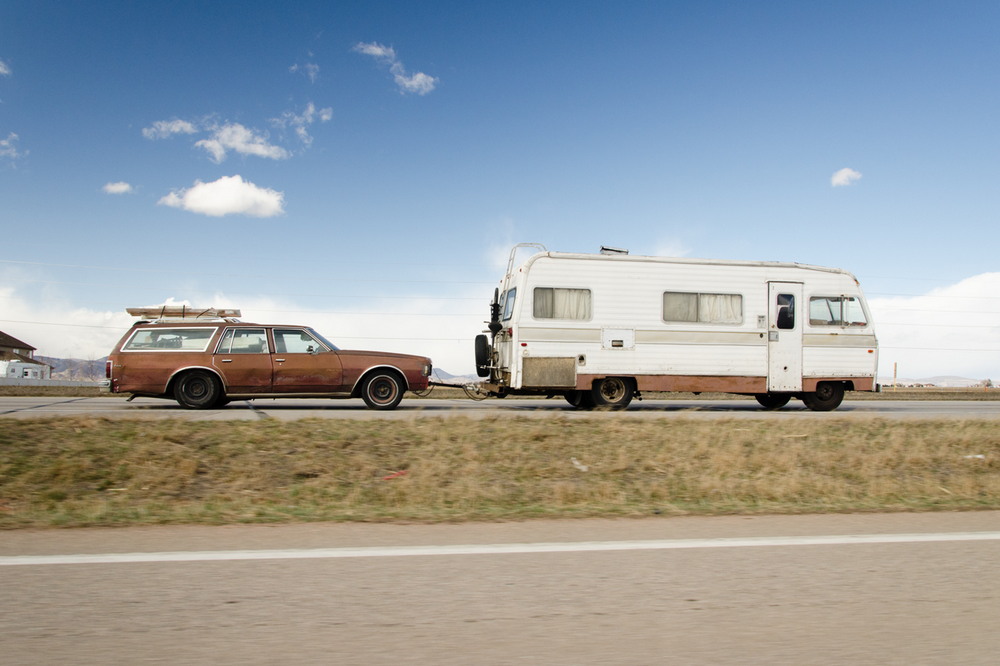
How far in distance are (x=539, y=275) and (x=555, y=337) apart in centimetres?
129

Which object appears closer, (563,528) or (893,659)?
(893,659)

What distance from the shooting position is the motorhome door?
48.3 feet

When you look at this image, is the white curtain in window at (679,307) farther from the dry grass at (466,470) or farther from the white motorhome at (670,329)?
the dry grass at (466,470)

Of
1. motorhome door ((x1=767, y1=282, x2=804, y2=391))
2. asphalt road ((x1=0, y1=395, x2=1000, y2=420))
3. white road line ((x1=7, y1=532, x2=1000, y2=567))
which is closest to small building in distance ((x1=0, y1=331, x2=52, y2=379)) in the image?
asphalt road ((x1=0, y1=395, x2=1000, y2=420))

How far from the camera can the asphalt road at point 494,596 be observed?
9.17 feet

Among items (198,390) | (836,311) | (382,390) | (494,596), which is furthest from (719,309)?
(494,596)

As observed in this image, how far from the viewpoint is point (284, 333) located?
1340cm

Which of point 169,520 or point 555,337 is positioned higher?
point 555,337

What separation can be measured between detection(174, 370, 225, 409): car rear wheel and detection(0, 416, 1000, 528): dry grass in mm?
3549

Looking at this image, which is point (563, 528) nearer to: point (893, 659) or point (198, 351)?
point (893, 659)

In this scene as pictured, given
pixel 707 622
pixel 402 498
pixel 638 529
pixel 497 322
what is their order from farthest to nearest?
pixel 497 322 < pixel 402 498 < pixel 638 529 < pixel 707 622

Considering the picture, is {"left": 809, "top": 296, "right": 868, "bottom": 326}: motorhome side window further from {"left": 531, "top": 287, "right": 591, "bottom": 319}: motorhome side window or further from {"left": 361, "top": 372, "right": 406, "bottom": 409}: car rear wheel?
{"left": 361, "top": 372, "right": 406, "bottom": 409}: car rear wheel

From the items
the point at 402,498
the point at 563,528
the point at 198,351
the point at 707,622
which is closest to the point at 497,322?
the point at 198,351

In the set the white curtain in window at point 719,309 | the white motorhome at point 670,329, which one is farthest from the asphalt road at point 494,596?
the white curtain in window at point 719,309
